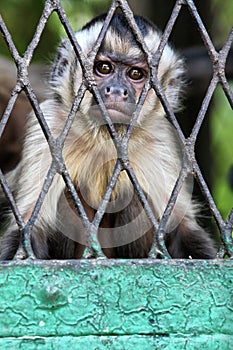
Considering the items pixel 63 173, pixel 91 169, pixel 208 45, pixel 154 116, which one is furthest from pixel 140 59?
pixel 63 173

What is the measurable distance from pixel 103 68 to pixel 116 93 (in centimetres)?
24

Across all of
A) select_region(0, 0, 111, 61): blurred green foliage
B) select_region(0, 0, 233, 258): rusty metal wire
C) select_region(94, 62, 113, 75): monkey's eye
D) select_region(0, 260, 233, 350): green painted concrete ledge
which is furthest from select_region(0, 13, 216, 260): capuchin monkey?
select_region(0, 0, 111, 61): blurred green foliage

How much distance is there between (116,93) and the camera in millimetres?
2822

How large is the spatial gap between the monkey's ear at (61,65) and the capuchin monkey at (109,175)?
0.12 feet

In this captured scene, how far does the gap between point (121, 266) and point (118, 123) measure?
113 centimetres

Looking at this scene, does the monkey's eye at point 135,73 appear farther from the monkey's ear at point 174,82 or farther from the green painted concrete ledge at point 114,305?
the green painted concrete ledge at point 114,305

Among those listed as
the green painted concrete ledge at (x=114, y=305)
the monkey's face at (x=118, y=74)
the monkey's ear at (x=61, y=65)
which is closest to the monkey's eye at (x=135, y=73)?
the monkey's face at (x=118, y=74)

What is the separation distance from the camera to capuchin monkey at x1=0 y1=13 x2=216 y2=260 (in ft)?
9.91

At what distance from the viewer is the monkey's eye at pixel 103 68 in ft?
9.88

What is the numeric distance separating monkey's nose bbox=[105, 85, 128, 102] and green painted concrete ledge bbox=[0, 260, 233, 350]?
3.60ft

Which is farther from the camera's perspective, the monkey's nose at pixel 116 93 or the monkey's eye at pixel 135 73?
the monkey's eye at pixel 135 73

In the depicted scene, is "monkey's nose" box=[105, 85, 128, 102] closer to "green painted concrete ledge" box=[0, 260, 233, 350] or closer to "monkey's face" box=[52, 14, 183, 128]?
"monkey's face" box=[52, 14, 183, 128]

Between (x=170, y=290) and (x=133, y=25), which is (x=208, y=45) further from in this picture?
(x=170, y=290)

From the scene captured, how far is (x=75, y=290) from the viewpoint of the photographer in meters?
1.79
